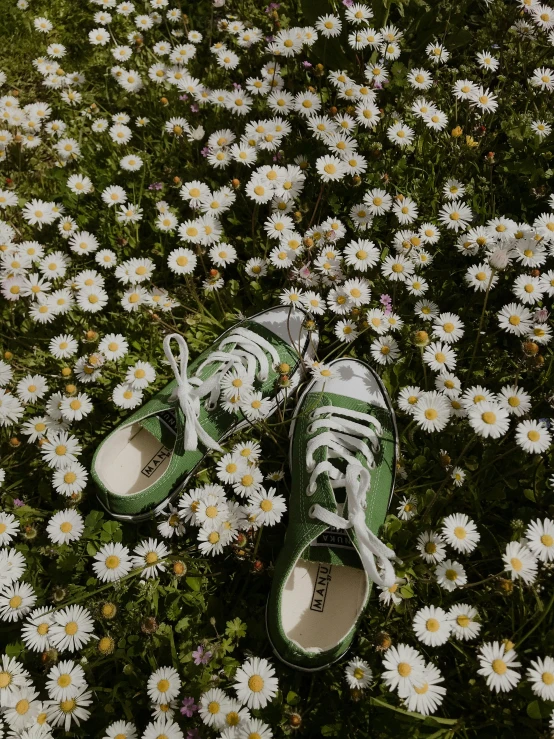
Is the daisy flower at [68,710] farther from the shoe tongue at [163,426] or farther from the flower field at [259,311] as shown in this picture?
the shoe tongue at [163,426]

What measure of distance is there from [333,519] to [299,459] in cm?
33

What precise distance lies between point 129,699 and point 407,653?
91 centimetres

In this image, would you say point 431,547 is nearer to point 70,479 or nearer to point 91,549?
point 91,549

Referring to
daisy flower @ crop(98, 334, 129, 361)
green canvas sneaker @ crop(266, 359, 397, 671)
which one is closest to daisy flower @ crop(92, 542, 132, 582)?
green canvas sneaker @ crop(266, 359, 397, 671)

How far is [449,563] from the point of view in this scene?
5.54ft

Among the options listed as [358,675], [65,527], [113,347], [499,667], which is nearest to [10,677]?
[65,527]

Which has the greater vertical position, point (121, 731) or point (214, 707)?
point (214, 707)

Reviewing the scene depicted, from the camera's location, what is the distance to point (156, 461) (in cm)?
201

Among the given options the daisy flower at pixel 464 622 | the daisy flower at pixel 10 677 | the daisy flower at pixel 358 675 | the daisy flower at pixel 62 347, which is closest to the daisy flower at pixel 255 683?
the daisy flower at pixel 358 675

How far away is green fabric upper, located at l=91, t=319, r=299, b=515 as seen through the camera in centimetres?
185

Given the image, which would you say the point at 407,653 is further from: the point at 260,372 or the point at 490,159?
the point at 490,159

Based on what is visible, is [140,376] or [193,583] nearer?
[193,583]

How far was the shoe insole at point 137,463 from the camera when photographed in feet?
6.44

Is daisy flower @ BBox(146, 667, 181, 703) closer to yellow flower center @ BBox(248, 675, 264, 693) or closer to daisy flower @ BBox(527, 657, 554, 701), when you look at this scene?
yellow flower center @ BBox(248, 675, 264, 693)
